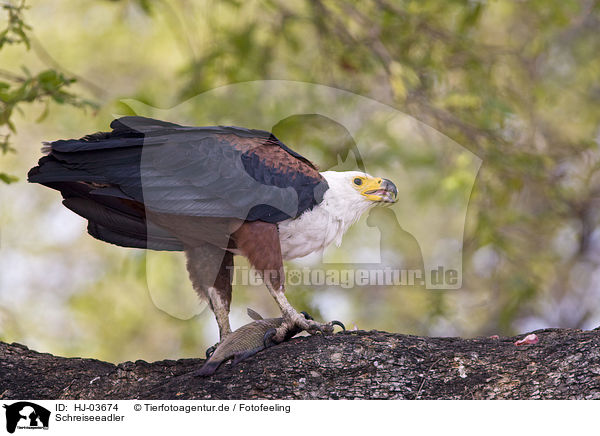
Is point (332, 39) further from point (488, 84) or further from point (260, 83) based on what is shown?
point (488, 84)

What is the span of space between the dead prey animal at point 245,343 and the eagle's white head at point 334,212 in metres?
0.56

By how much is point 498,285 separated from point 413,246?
3094 mm

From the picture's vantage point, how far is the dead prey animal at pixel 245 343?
489cm

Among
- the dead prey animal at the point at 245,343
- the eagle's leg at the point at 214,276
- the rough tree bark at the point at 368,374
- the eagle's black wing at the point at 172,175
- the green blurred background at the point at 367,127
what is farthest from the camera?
the green blurred background at the point at 367,127

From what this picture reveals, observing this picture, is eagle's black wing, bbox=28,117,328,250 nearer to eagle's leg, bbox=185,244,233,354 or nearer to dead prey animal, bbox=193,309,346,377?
eagle's leg, bbox=185,244,233,354

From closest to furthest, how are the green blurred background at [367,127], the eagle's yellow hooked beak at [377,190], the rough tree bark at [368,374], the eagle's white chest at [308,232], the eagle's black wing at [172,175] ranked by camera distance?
the rough tree bark at [368,374], the eagle's black wing at [172,175], the eagle's white chest at [308,232], the eagle's yellow hooked beak at [377,190], the green blurred background at [367,127]

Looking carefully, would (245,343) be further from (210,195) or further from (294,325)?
(210,195)

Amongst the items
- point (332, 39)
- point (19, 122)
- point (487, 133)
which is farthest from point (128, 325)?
point (487, 133)

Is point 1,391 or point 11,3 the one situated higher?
point 11,3

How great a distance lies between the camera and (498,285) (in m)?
9.49

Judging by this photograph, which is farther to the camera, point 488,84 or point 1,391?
point 488,84

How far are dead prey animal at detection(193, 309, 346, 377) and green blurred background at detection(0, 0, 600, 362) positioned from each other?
1087 millimetres
